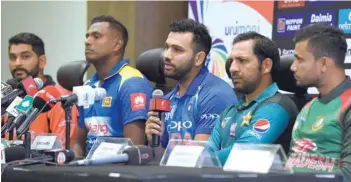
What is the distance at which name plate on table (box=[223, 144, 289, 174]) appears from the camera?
176 centimetres

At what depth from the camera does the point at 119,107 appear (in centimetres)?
329

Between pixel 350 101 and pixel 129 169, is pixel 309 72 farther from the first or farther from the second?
pixel 129 169

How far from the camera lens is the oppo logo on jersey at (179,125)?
3043 millimetres

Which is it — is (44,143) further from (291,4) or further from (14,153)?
(291,4)

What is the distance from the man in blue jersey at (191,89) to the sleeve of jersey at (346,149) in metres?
0.78

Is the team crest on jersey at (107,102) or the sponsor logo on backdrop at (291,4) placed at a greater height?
the sponsor logo on backdrop at (291,4)

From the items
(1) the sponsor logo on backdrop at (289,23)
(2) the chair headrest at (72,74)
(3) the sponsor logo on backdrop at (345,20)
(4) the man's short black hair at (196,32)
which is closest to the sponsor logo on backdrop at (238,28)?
(1) the sponsor logo on backdrop at (289,23)

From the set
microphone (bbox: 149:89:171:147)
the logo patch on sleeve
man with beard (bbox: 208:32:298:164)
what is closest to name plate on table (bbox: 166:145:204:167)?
microphone (bbox: 149:89:171:147)

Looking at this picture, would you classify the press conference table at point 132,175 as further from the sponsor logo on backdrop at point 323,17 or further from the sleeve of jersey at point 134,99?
the sponsor logo on backdrop at point 323,17

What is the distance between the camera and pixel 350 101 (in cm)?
234

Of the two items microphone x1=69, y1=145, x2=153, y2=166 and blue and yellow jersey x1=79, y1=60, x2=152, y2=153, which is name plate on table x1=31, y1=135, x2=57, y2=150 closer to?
microphone x1=69, y1=145, x2=153, y2=166

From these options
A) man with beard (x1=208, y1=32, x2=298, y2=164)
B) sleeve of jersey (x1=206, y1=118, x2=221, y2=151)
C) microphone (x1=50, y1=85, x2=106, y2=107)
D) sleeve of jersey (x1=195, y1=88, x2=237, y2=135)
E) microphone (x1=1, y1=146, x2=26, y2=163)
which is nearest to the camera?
microphone (x1=1, y1=146, x2=26, y2=163)

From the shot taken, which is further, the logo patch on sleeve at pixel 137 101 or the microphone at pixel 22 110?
the logo patch on sleeve at pixel 137 101

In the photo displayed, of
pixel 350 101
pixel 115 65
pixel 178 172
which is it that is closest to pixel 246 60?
pixel 350 101
